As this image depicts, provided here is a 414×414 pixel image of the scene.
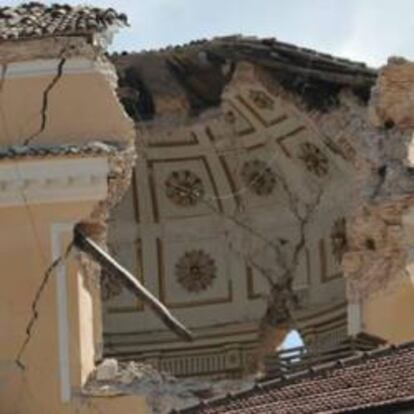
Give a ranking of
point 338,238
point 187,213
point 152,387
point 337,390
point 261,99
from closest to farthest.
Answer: point 337,390
point 152,387
point 261,99
point 338,238
point 187,213

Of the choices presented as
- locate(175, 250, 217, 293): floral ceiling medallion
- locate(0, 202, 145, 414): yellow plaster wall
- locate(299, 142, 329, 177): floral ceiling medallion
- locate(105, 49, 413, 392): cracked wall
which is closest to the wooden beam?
locate(0, 202, 145, 414): yellow plaster wall

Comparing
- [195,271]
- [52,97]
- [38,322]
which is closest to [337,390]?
[38,322]

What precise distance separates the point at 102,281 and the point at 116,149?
491cm

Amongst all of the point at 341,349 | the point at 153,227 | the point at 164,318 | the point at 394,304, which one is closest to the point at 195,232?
the point at 153,227

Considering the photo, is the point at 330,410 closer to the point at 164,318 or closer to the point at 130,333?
the point at 164,318

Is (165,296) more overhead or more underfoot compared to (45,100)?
more underfoot

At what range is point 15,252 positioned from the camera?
112ft

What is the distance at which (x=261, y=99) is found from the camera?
3881 centimetres

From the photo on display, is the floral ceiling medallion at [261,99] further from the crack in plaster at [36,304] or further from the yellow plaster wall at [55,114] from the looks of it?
the crack in plaster at [36,304]

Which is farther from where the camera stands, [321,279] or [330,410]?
[321,279]

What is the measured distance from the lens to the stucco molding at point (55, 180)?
3419 centimetres

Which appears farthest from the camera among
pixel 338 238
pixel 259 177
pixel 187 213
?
pixel 187 213

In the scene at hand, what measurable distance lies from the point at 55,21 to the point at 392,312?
429 cm

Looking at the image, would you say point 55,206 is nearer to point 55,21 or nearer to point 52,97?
point 52,97
